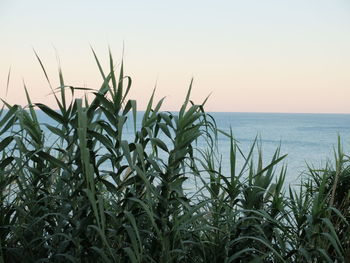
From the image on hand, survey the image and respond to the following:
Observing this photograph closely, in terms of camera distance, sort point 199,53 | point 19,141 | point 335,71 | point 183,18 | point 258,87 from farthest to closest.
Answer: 1. point 258,87
2. point 199,53
3. point 335,71
4. point 183,18
5. point 19,141

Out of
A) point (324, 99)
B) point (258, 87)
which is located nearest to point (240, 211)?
point (324, 99)

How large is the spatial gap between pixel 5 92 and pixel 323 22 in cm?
3168

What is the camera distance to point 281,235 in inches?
83.1

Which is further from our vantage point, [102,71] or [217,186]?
[217,186]

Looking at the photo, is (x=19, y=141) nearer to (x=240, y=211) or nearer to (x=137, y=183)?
(x=137, y=183)

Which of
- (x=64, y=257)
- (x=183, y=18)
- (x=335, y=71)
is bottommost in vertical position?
(x=64, y=257)

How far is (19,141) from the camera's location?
70.8 inches

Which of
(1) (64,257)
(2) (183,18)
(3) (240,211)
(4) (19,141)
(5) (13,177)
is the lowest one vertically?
(1) (64,257)

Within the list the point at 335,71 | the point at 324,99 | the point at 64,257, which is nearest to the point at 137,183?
the point at 64,257

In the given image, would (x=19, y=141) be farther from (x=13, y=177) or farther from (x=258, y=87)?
(x=258, y=87)

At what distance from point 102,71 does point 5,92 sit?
1.14 ft

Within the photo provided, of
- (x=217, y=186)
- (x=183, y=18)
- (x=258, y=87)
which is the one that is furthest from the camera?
(x=258, y=87)

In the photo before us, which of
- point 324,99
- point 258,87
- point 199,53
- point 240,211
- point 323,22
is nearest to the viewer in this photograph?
point 240,211

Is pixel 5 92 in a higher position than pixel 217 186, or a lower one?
higher
